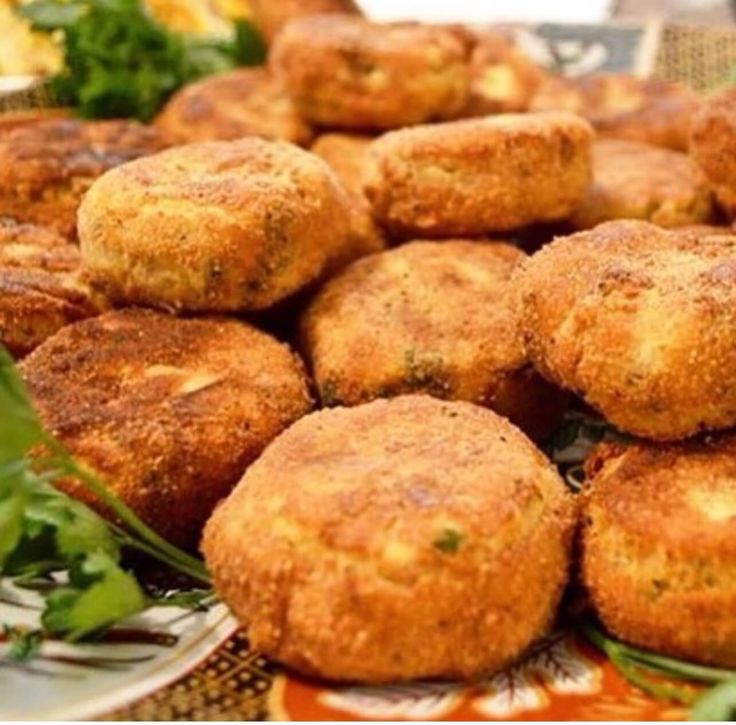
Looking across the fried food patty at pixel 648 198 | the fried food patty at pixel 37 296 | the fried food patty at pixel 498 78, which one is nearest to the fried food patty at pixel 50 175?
the fried food patty at pixel 37 296

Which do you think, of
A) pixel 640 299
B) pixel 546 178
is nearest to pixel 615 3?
pixel 546 178

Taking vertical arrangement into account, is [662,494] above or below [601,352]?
below

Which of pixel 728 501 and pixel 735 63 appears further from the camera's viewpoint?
pixel 735 63

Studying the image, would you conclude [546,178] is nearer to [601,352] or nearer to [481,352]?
[481,352]

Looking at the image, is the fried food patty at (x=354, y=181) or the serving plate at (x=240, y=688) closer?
the serving plate at (x=240, y=688)

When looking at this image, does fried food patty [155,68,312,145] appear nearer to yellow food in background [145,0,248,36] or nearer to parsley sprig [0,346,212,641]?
yellow food in background [145,0,248,36]

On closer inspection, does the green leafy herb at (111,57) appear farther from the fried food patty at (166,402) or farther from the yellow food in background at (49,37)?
the fried food patty at (166,402)
